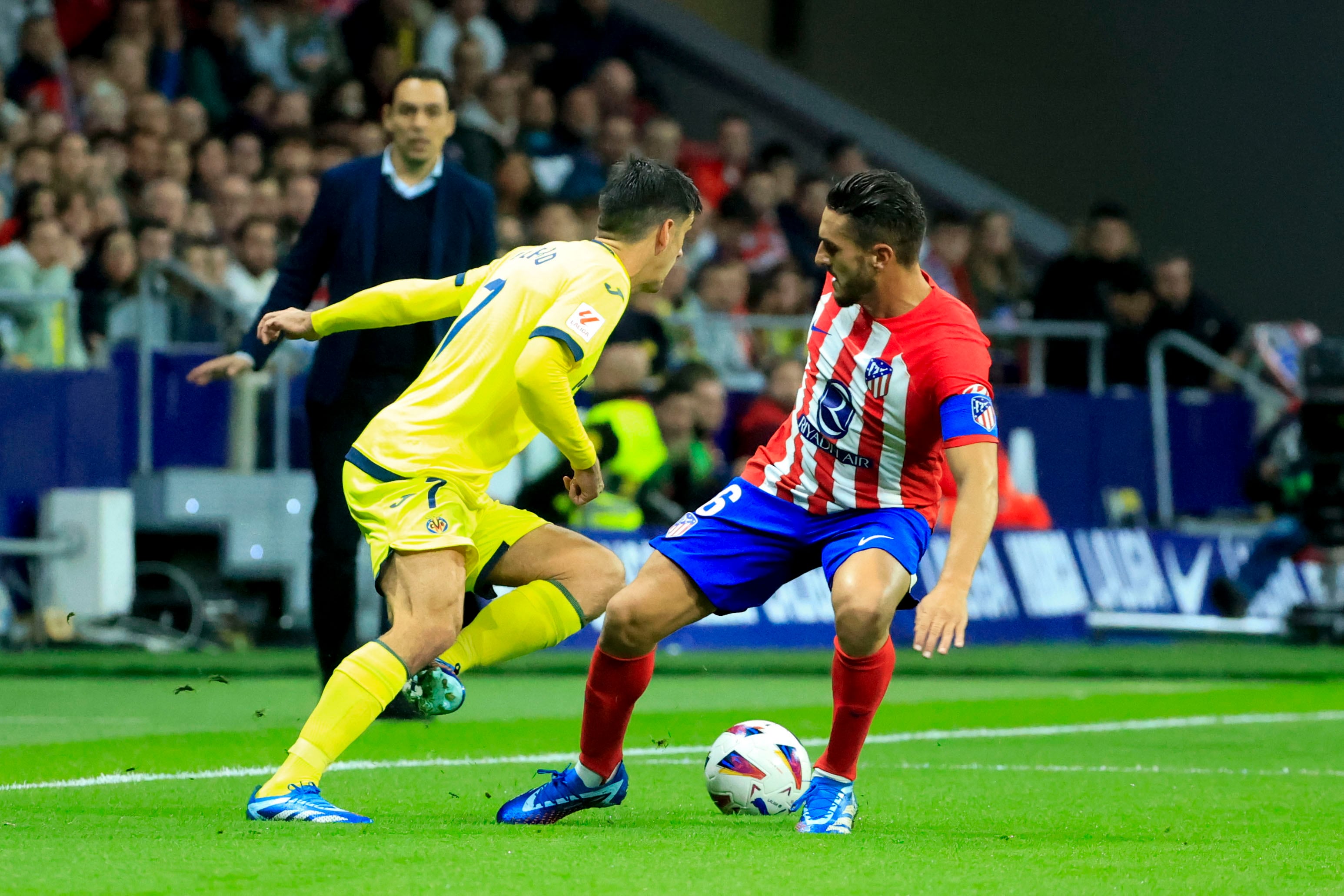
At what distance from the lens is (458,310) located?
5.88m

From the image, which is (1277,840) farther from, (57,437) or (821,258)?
(57,437)

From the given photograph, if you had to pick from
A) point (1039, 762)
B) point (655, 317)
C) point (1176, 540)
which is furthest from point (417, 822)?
point (1176, 540)

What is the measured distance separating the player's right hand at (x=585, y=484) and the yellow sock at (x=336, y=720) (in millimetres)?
701

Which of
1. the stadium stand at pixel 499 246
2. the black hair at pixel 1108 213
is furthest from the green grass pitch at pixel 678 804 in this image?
the black hair at pixel 1108 213

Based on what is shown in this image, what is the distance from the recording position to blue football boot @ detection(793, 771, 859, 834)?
5.35 metres

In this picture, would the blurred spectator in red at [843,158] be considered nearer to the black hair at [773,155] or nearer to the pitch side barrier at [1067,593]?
the black hair at [773,155]

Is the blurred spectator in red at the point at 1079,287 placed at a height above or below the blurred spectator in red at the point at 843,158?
below

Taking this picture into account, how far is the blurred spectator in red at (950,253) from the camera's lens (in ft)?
53.5

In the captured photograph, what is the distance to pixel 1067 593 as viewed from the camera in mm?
13805

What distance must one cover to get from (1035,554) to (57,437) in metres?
6.19

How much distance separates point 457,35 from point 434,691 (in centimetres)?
1166

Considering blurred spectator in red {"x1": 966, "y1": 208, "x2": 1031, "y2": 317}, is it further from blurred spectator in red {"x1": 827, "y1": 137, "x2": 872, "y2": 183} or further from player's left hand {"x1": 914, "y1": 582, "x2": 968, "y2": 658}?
player's left hand {"x1": 914, "y1": 582, "x2": 968, "y2": 658}

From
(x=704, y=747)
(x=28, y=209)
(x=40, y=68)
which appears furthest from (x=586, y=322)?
(x=40, y=68)

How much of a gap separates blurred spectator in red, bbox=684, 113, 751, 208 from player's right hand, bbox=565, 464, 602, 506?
37.5 feet
